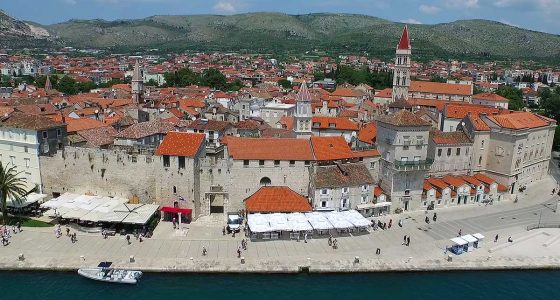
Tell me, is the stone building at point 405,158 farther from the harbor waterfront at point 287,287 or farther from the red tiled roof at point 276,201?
the harbor waterfront at point 287,287

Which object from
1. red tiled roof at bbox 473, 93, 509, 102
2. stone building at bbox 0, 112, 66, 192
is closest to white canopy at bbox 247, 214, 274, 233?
stone building at bbox 0, 112, 66, 192

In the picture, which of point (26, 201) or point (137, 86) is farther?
point (137, 86)

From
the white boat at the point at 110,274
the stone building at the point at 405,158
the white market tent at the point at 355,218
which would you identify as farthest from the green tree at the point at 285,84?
the white boat at the point at 110,274

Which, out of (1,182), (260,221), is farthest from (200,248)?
(1,182)

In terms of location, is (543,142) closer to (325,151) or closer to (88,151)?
(325,151)

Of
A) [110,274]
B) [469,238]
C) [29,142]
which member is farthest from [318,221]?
[29,142]

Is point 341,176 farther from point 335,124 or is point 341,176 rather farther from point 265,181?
point 335,124

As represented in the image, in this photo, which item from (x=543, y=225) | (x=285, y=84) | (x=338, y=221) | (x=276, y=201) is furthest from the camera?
(x=285, y=84)
